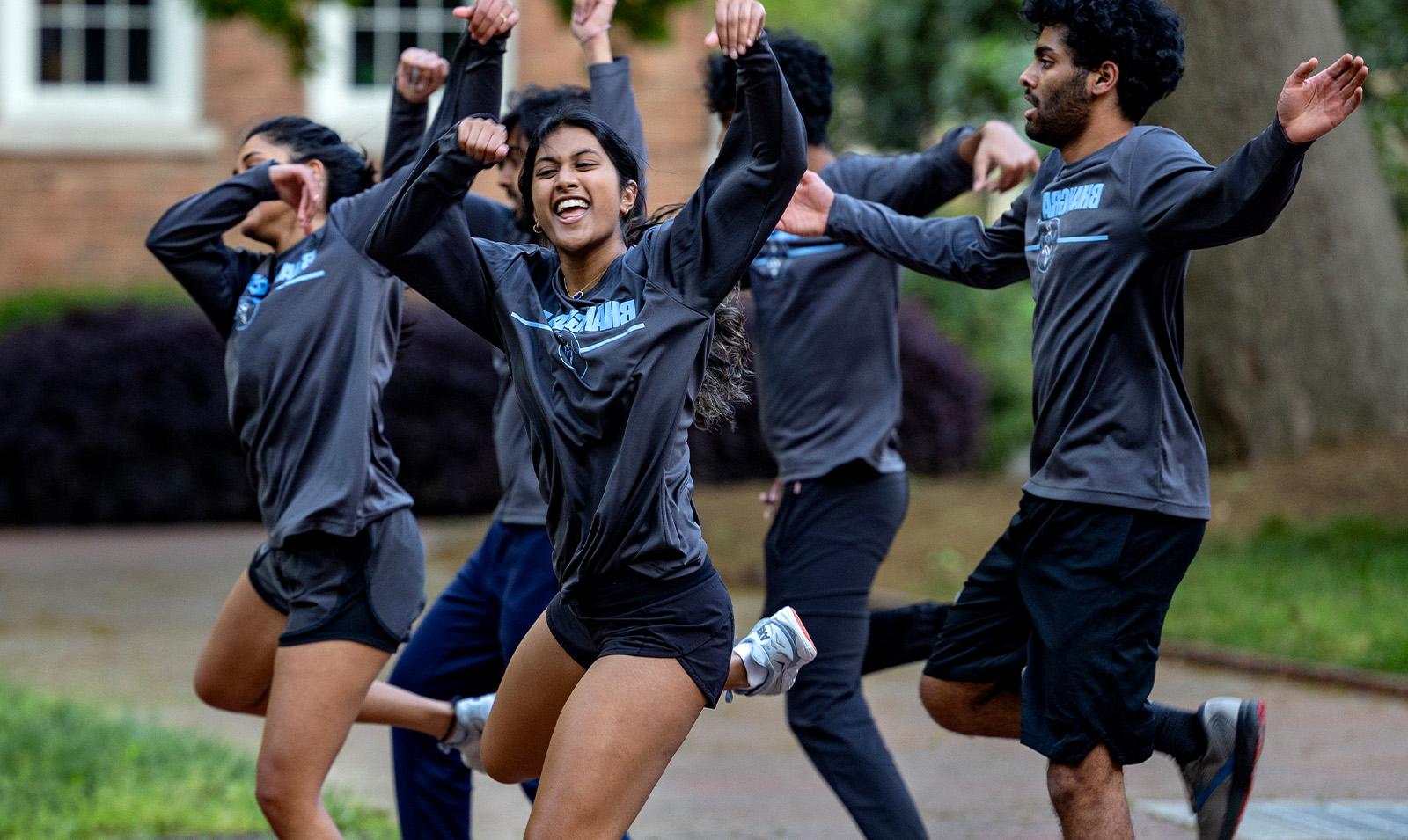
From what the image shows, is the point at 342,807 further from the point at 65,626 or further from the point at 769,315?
the point at 65,626

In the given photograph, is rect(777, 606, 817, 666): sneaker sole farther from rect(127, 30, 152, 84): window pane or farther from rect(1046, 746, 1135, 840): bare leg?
rect(127, 30, 152, 84): window pane

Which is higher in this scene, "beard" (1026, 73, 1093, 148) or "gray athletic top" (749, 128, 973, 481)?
"beard" (1026, 73, 1093, 148)

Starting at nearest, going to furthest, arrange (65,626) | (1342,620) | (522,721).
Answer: (522,721) < (1342,620) < (65,626)

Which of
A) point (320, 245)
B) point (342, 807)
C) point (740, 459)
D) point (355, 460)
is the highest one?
point (320, 245)

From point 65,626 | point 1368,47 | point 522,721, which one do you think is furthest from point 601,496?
point 1368,47

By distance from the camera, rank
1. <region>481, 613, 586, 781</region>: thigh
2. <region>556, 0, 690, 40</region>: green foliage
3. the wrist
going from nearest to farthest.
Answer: <region>481, 613, 586, 781</region>: thigh → the wrist → <region>556, 0, 690, 40</region>: green foliage

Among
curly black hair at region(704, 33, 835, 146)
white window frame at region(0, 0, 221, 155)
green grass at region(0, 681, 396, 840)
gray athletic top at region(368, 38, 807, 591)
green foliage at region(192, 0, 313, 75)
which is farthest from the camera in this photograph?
white window frame at region(0, 0, 221, 155)

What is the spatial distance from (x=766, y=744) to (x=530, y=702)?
343 centimetres

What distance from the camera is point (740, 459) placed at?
1430 centimetres

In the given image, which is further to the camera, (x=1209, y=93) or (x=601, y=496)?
(x=1209, y=93)

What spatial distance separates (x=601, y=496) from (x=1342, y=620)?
5947 millimetres

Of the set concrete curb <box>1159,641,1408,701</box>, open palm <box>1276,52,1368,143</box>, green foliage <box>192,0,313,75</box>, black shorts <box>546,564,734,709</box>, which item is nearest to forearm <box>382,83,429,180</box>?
black shorts <box>546,564,734,709</box>

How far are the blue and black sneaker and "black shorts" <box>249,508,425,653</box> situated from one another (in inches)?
78.6

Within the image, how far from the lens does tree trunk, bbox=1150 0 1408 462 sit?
11039 millimetres
